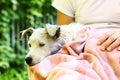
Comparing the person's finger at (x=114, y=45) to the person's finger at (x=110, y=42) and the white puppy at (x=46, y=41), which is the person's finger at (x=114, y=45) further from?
the white puppy at (x=46, y=41)

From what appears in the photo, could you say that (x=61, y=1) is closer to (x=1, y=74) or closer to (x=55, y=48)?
(x=55, y=48)

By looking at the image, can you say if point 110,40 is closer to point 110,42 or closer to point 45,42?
point 110,42

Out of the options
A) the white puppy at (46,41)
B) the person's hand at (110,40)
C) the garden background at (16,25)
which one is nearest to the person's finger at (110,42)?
the person's hand at (110,40)

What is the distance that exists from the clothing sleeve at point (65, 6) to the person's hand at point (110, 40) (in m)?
0.35

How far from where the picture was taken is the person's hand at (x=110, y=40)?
1300mm

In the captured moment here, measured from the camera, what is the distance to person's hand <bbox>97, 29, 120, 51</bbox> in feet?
4.26

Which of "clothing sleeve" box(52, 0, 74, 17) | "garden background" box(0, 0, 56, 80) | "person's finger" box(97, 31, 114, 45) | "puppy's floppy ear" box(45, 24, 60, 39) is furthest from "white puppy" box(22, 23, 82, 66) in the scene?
"garden background" box(0, 0, 56, 80)

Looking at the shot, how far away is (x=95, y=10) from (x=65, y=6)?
168mm

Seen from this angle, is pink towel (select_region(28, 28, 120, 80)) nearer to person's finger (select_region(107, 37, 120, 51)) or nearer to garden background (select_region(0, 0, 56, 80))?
person's finger (select_region(107, 37, 120, 51))

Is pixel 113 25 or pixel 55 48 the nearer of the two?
pixel 55 48

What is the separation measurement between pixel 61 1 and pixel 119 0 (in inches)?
11.4

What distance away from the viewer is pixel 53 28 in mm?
1356

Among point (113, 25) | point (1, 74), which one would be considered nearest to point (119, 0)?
point (113, 25)

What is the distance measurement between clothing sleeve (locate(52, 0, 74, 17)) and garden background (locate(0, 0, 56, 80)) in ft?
5.00
